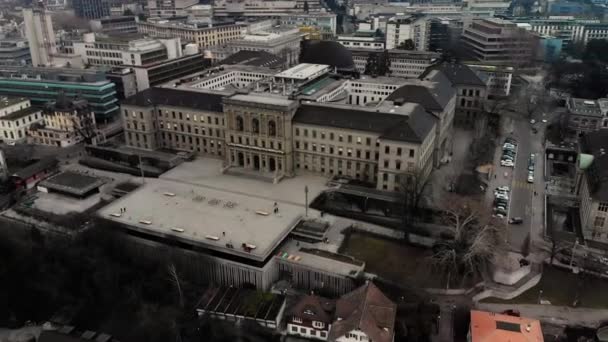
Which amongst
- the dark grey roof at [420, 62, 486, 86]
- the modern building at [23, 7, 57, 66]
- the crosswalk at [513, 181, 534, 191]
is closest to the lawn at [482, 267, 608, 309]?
the crosswalk at [513, 181, 534, 191]

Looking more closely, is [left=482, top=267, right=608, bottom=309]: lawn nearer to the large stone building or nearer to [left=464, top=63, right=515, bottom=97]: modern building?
the large stone building

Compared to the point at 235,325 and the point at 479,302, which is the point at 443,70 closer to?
the point at 479,302

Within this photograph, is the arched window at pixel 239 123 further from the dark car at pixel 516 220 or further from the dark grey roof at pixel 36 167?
the dark car at pixel 516 220

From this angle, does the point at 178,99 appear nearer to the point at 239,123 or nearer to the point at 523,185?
the point at 239,123

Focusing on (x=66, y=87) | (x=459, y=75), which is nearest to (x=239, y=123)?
(x=66, y=87)

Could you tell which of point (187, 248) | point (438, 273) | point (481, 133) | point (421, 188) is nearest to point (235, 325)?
point (187, 248)

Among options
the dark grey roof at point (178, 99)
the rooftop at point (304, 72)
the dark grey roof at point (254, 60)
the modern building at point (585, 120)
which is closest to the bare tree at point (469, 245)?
the dark grey roof at point (178, 99)

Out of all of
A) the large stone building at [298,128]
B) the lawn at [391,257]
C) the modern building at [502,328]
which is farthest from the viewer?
the large stone building at [298,128]
